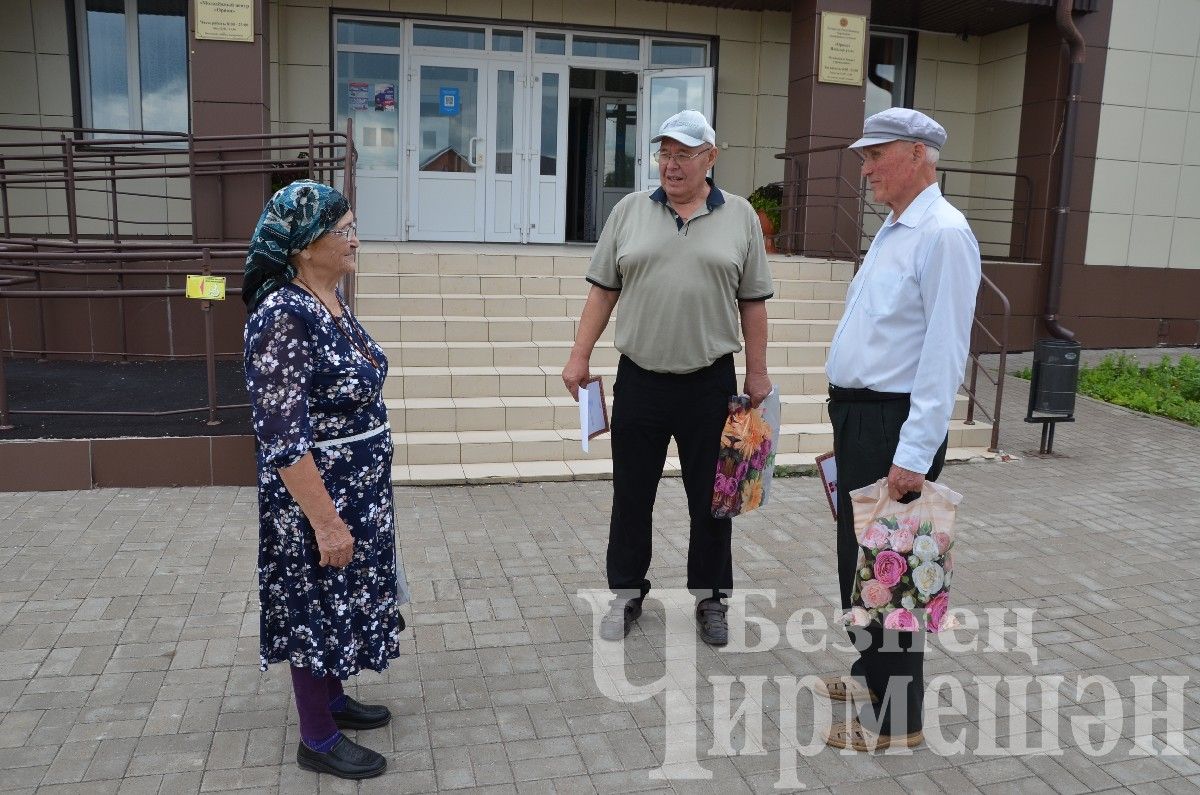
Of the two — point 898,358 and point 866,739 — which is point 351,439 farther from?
point 866,739

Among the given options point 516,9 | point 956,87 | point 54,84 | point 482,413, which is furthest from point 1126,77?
point 54,84

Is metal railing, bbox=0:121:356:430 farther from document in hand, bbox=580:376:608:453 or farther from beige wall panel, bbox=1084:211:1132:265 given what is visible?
beige wall panel, bbox=1084:211:1132:265

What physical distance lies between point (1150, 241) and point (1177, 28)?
2.44 metres

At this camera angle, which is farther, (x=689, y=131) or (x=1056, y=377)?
(x=1056, y=377)

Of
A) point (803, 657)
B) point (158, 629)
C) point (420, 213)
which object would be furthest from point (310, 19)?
point (803, 657)

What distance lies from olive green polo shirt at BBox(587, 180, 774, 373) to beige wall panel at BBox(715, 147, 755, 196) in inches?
345

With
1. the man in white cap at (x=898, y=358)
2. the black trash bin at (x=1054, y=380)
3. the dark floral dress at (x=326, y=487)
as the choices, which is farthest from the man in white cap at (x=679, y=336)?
the black trash bin at (x=1054, y=380)

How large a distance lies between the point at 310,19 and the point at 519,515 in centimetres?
787

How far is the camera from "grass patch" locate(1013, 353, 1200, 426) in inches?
324

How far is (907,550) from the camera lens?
2732 millimetres

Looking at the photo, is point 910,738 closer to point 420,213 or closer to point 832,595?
point 832,595

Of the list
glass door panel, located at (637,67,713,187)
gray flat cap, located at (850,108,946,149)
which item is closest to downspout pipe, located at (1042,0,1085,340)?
glass door panel, located at (637,67,713,187)

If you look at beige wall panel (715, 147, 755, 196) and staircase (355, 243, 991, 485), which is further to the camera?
beige wall panel (715, 147, 755, 196)

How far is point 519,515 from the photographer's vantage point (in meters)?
5.19
